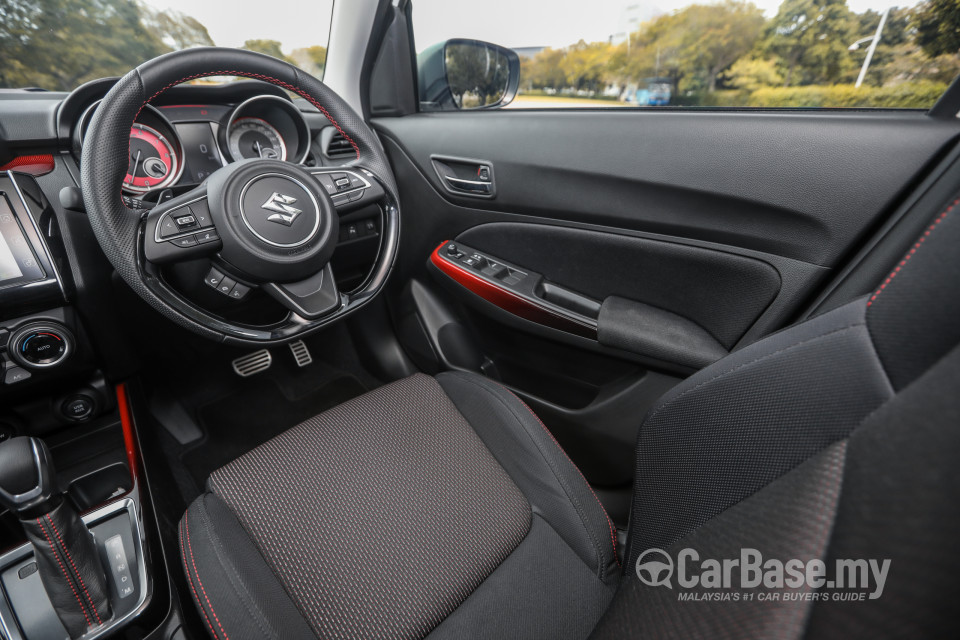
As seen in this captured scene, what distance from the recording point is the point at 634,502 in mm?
702

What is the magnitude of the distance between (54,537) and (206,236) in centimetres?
54

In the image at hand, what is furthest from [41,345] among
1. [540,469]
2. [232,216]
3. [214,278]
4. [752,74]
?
[752,74]

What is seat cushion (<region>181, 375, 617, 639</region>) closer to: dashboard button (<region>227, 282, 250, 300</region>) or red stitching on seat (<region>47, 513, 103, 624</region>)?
red stitching on seat (<region>47, 513, 103, 624</region>)

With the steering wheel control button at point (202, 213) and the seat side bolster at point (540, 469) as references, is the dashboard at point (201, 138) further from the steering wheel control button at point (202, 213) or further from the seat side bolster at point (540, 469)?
the seat side bolster at point (540, 469)

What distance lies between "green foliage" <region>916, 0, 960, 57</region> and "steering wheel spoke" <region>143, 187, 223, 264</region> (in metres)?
1.37

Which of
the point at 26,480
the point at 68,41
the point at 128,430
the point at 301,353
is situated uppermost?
the point at 68,41

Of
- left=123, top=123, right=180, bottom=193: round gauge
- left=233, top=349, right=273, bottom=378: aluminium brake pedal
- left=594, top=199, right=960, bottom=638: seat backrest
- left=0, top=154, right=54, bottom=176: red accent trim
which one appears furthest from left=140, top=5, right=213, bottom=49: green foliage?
left=594, top=199, right=960, bottom=638: seat backrest

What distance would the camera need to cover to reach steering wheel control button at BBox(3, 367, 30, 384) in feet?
2.91

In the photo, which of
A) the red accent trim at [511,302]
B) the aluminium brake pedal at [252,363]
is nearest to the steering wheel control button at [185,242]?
the red accent trim at [511,302]

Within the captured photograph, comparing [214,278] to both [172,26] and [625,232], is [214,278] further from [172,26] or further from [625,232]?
[625,232]

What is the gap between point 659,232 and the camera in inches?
42.6

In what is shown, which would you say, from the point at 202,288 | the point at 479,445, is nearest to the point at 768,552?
the point at 479,445

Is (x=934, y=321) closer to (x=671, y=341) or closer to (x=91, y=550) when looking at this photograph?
(x=671, y=341)

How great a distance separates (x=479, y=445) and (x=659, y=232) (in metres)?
0.63
